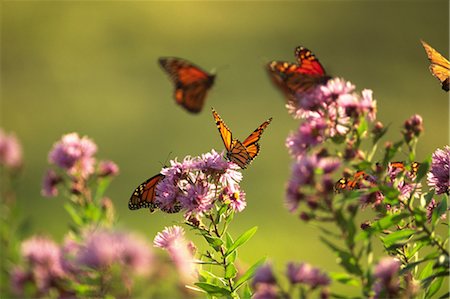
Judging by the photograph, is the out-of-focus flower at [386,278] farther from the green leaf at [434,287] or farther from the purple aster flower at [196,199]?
the purple aster flower at [196,199]

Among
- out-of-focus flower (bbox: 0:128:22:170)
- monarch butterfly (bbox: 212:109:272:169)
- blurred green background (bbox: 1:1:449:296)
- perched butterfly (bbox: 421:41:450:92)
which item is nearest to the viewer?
perched butterfly (bbox: 421:41:450:92)

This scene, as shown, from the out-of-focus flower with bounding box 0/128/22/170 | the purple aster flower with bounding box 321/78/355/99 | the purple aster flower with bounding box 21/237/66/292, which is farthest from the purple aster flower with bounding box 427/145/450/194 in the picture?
the out-of-focus flower with bounding box 0/128/22/170

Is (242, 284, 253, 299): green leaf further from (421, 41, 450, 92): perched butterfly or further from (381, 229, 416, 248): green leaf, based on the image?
(421, 41, 450, 92): perched butterfly

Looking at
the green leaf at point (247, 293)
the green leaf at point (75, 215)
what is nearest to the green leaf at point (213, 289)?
the green leaf at point (247, 293)

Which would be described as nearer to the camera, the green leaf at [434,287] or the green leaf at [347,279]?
→ the green leaf at [347,279]

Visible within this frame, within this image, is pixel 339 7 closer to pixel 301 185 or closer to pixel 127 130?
pixel 127 130

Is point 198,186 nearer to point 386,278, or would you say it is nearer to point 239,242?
point 239,242
